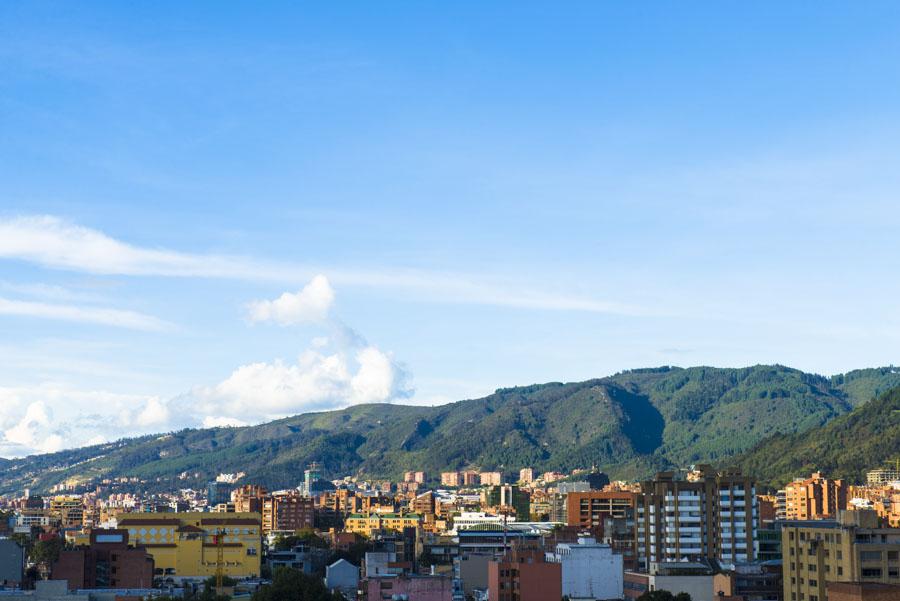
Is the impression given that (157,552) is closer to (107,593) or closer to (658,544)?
(107,593)

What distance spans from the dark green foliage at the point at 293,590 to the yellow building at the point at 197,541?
3592 centimetres

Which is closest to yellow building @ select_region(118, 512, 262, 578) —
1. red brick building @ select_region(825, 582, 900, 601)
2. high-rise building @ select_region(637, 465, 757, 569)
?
high-rise building @ select_region(637, 465, 757, 569)

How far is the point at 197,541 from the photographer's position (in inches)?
5236

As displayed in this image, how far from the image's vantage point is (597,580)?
110 metres

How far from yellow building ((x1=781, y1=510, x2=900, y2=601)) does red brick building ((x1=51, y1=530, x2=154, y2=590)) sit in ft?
187

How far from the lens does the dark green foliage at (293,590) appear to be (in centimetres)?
9350

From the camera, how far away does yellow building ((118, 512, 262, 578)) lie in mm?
132625

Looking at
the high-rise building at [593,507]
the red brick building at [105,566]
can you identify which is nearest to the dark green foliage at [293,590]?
the red brick building at [105,566]

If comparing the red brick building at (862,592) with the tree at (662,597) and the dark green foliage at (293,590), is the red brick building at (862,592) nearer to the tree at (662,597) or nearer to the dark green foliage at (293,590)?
the tree at (662,597)

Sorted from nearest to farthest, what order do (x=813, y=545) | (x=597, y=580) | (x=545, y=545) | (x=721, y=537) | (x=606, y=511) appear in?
(x=813, y=545) → (x=597, y=580) → (x=721, y=537) → (x=545, y=545) → (x=606, y=511)

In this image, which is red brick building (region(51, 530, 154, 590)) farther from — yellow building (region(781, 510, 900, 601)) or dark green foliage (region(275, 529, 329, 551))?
yellow building (region(781, 510, 900, 601))

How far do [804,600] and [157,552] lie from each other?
237ft

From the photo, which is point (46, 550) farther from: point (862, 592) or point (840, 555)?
point (862, 592)

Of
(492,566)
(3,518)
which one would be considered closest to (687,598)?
(492,566)
